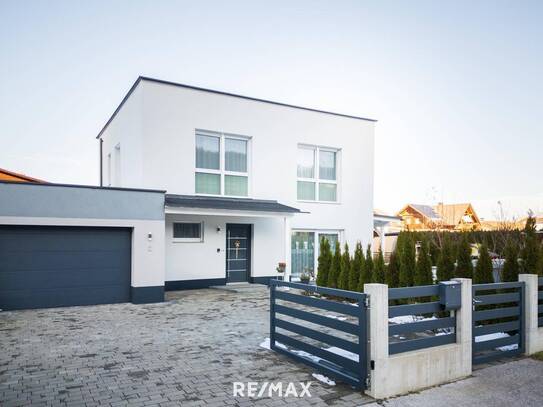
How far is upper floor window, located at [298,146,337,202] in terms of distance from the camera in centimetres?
1545

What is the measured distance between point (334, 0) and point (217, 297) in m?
9.43

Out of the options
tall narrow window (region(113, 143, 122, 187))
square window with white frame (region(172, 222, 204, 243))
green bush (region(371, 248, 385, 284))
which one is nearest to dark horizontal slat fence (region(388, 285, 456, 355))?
green bush (region(371, 248, 385, 284))

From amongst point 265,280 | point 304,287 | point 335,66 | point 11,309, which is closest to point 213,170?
point 265,280

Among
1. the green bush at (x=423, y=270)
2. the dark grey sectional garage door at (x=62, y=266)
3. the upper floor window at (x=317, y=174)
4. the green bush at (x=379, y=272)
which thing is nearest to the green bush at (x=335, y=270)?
the green bush at (x=379, y=272)

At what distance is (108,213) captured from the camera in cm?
1029

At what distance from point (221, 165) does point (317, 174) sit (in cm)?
392

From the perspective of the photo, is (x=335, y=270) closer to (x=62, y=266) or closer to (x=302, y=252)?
(x=302, y=252)

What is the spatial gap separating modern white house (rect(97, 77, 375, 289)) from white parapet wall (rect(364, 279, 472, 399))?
25.2 feet

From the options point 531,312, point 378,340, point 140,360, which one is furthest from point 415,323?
point 140,360

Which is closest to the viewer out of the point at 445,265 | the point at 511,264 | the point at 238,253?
the point at 511,264

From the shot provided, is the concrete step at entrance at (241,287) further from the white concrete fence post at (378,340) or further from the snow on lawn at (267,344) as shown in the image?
the white concrete fence post at (378,340)

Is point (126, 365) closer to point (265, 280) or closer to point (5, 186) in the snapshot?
point (5, 186)

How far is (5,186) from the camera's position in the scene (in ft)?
30.4

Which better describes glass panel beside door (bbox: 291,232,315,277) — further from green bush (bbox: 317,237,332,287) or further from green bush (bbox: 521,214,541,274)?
green bush (bbox: 521,214,541,274)
